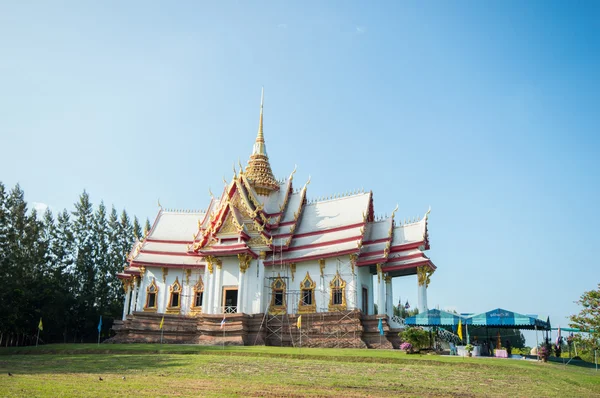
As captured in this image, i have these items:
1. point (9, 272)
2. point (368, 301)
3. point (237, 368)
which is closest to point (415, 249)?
point (368, 301)

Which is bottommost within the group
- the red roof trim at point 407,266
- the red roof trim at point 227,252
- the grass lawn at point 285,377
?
the grass lawn at point 285,377

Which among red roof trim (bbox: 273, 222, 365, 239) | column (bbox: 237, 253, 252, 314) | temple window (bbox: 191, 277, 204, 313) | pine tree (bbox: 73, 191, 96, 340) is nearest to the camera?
column (bbox: 237, 253, 252, 314)

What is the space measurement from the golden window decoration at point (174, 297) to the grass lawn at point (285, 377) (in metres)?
12.7

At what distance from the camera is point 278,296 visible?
32.0 m

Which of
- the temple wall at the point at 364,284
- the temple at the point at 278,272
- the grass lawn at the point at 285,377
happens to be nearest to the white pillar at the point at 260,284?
the temple at the point at 278,272

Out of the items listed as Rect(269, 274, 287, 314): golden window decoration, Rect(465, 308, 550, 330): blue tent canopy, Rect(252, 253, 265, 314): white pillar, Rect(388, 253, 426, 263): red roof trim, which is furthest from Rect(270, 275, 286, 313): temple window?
Rect(465, 308, 550, 330): blue tent canopy

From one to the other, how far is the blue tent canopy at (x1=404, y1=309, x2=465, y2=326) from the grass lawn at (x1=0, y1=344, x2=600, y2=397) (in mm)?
7300

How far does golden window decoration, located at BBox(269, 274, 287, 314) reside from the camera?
31.4m

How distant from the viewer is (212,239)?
32.7 meters

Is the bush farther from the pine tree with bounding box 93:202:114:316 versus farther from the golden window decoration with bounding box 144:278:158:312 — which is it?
the pine tree with bounding box 93:202:114:316

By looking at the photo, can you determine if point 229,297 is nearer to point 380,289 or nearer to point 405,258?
point 380,289

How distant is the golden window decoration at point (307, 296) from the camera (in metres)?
30.7

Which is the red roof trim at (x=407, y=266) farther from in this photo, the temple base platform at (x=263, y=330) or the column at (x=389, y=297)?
the temple base platform at (x=263, y=330)

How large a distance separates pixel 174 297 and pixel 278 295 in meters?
7.39
